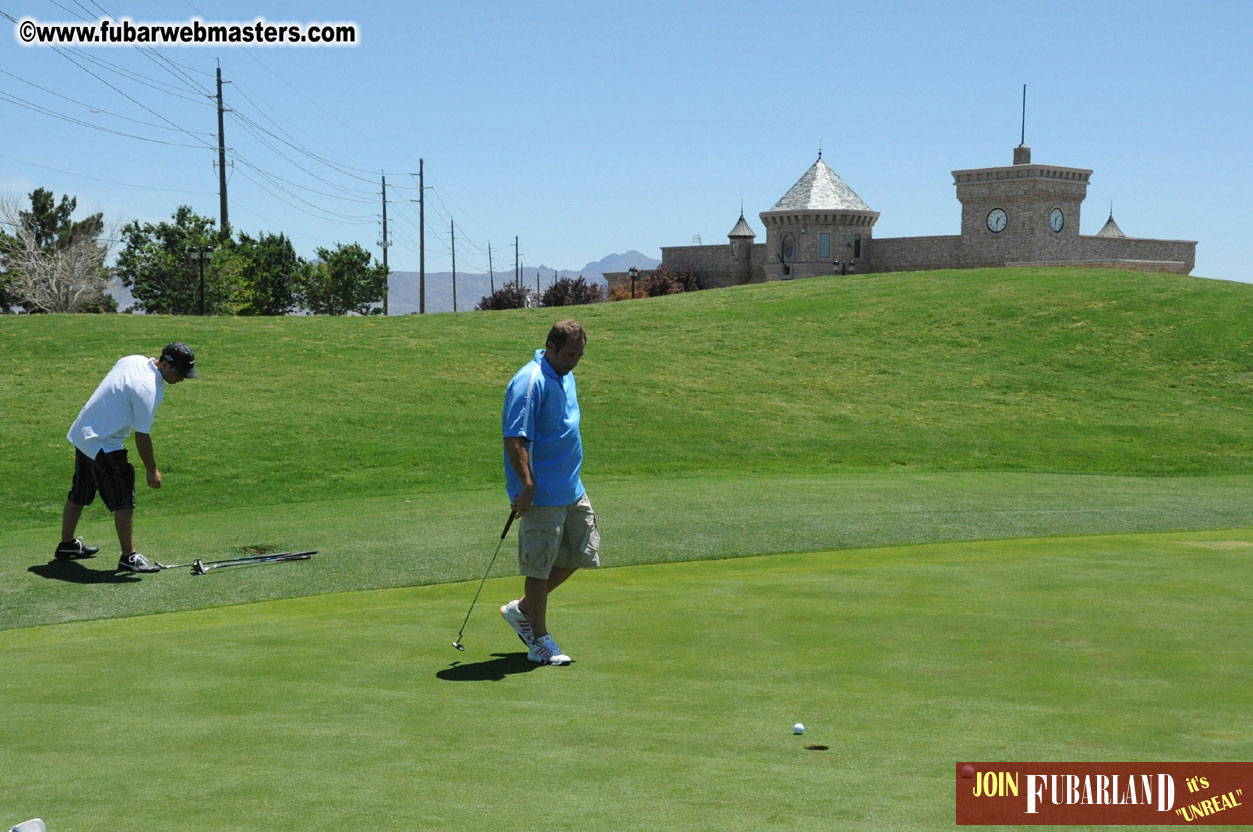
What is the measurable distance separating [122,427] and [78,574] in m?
1.47

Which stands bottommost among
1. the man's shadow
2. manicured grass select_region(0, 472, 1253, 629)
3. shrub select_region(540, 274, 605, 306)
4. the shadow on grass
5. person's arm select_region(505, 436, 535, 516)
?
manicured grass select_region(0, 472, 1253, 629)

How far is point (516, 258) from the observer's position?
152 meters

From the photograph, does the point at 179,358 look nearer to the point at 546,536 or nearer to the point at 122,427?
the point at 122,427

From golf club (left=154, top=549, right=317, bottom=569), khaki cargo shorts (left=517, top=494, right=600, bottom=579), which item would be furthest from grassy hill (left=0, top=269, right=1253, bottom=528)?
khaki cargo shorts (left=517, top=494, right=600, bottom=579)

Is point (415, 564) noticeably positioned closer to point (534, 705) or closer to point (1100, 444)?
point (534, 705)

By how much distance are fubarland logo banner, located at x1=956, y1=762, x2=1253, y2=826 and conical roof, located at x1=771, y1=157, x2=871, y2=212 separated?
8619 cm

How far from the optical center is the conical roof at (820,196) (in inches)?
3538

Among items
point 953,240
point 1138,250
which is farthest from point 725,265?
point 1138,250

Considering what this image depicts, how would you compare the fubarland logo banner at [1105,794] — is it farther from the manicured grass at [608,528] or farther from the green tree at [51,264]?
the green tree at [51,264]

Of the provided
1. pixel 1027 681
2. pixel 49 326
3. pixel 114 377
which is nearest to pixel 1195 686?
pixel 1027 681

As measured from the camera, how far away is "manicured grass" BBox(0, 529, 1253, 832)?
15.1ft

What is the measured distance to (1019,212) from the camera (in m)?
82.8

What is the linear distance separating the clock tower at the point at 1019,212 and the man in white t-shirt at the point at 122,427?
75834 mm

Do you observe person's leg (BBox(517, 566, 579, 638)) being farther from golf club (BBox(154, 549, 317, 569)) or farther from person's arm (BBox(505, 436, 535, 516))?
golf club (BBox(154, 549, 317, 569))
